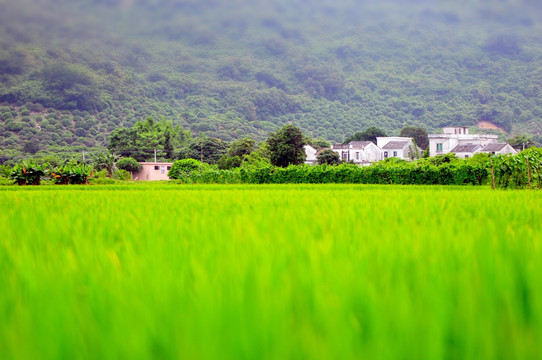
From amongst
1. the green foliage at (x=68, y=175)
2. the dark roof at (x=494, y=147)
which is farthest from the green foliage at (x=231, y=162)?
the dark roof at (x=494, y=147)

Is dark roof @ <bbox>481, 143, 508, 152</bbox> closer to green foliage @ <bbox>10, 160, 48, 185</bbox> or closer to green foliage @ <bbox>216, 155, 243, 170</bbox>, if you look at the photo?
green foliage @ <bbox>216, 155, 243, 170</bbox>

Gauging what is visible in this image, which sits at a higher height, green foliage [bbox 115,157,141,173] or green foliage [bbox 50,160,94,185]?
green foliage [bbox 115,157,141,173]

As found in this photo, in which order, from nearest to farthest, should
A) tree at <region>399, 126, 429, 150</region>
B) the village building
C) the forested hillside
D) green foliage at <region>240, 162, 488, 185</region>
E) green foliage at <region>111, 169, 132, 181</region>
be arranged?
green foliage at <region>240, 162, 488, 185</region>, green foliage at <region>111, 169, 132, 181</region>, the village building, tree at <region>399, 126, 429, 150</region>, the forested hillside

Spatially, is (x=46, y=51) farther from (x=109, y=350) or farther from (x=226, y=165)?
(x=109, y=350)

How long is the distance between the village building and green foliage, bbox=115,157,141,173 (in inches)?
32.4

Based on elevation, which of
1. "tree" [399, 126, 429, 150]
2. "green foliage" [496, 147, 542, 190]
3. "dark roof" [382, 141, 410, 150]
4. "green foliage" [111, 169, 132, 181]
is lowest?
"green foliage" [496, 147, 542, 190]

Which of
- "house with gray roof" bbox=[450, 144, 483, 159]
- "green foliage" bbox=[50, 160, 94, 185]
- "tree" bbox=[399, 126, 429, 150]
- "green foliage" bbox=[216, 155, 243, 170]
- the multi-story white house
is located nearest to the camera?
"green foliage" bbox=[50, 160, 94, 185]

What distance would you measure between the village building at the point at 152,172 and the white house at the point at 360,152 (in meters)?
30.0

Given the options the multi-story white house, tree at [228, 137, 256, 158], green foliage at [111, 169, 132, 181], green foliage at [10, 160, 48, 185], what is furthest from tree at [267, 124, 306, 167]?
the multi-story white house

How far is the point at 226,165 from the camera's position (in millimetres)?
60844

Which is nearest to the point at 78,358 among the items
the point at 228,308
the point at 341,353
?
the point at 228,308

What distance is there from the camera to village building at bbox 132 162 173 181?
217ft

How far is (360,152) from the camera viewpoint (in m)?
81.6

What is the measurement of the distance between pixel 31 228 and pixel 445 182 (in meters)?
21.8
